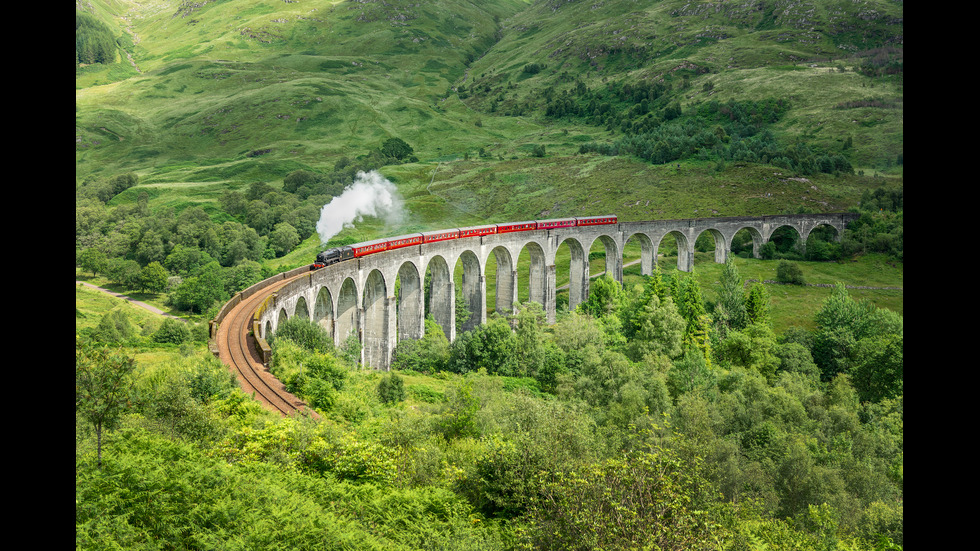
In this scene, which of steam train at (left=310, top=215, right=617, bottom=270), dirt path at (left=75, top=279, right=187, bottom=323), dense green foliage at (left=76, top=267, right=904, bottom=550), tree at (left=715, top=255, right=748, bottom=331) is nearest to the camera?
dense green foliage at (left=76, top=267, right=904, bottom=550)

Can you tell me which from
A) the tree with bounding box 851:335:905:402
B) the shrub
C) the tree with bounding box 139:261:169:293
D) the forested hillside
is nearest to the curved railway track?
the forested hillside

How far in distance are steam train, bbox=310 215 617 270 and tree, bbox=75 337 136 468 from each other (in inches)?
1122

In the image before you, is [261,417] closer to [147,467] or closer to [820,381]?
[147,467]

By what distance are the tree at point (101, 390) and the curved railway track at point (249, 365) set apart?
7.37 meters

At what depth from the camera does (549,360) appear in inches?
2018

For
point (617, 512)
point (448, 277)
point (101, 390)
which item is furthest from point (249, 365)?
point (448, 277)

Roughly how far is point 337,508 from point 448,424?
1001 centimetres

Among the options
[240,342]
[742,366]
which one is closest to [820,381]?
[742,366]

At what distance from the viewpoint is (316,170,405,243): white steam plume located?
11519 centimetres

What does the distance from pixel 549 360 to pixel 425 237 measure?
737 inches

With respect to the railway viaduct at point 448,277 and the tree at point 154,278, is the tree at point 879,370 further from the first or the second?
the tree at point 154,278

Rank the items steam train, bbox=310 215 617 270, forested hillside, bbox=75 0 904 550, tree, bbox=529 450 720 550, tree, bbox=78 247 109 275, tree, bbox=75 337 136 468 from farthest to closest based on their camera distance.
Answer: tree, bbox=78 247 109 275 → steam train, bbox=310 215 617 270 → tree, bbox=75 337 136 468 → forested hillside, bbox=75 0 904 550 → tree, bbox=529 450 720 550

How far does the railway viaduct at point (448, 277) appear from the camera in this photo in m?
48.0

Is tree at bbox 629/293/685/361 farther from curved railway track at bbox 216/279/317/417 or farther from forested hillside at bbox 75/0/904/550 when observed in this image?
curved railway track at bbox 216/279/317/417
